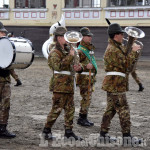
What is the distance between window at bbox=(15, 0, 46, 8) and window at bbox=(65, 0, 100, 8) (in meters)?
1.88

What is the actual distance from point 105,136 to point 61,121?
1.64 metres

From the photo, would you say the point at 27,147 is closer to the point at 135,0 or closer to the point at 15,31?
the point at 135,0

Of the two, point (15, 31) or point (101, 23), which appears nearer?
point (101, 23)

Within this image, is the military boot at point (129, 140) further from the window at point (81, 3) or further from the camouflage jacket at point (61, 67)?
the window at point (81, 3)

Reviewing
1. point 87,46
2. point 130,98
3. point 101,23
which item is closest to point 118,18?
point 101,23

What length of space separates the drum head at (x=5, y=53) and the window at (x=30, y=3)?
76.1ft

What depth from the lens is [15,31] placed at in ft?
98.7

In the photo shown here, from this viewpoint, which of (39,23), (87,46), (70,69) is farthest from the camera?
(39,23)

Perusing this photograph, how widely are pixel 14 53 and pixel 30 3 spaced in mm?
24124

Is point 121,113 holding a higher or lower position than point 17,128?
higher

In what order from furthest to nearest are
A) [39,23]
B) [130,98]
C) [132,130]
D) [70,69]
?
[39,23]
[130,98]
[132,130]
[70,69]

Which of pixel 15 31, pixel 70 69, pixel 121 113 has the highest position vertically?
pixel 70 69

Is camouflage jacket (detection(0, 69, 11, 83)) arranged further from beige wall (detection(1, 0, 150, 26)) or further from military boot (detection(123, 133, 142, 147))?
beige wall (detection(1, 0, 150, 26))

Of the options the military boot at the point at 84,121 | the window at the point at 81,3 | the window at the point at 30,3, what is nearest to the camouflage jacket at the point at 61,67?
the military boot at the point at 84,121
